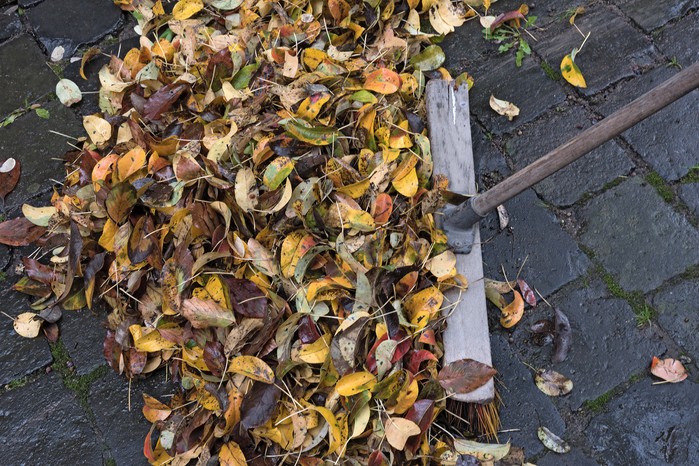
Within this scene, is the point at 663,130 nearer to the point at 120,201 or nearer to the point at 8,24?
the point at 120,201

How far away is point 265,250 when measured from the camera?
6.30 feet

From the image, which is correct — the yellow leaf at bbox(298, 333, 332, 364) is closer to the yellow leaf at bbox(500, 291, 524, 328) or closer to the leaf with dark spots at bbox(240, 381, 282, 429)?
the leaf with dark spots at bbox(240, 381, 282, 429)

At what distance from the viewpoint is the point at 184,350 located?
1.88 m

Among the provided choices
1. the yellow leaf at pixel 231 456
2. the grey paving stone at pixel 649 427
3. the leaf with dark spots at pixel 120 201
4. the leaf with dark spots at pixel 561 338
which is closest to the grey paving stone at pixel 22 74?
the leaf with dark spots at pixel 120 201

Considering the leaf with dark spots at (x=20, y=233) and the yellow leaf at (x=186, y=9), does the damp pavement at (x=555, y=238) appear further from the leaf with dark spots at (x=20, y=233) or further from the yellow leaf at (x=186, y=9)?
the yellow leaf at (x=186, y=9)

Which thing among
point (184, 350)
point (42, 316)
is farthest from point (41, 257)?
point (184, 350)

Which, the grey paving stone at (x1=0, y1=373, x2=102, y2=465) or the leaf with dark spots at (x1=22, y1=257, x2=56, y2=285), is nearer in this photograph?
the grey paving stone at (x1=0, y1=373, x2=102, y2=465)

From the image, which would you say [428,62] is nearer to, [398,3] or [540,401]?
[398,3]

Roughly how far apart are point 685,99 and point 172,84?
71.9 inches

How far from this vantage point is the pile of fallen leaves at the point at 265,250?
1.79 meters

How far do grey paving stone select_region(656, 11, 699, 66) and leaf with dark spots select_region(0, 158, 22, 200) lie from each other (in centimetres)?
241

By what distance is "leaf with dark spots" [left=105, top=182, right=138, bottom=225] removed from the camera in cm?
193

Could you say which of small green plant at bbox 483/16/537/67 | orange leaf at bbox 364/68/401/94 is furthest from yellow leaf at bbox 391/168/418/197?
small green plant at bbox 483/16/537/67

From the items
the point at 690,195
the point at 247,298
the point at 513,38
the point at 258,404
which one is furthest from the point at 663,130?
the point at 258,404
